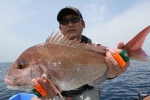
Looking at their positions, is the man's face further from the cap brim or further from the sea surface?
the sea surface

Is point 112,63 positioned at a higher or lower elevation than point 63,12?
→ lower

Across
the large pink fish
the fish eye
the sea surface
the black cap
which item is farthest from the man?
the sea surface

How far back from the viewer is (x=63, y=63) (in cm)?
285

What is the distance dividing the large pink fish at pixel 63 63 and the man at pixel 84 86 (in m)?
0.14

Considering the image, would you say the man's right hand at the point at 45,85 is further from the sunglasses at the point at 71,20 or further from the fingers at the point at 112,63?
the sunglasses at the point at 71,20

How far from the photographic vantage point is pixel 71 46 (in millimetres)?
2988

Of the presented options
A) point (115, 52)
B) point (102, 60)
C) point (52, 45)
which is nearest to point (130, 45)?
point (115, 52)

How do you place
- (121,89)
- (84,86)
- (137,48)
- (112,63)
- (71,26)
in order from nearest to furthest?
(137,48) < (112,63) < (84,86) < (71,26) < (121,89)

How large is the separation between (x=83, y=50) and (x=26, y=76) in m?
1.21

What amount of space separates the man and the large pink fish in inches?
5.4

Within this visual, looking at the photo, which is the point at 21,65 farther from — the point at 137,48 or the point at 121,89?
the point at 121,89

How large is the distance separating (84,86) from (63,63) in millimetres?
→ 1300

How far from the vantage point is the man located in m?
2.94

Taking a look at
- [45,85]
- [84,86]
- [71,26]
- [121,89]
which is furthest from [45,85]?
[121,89]
